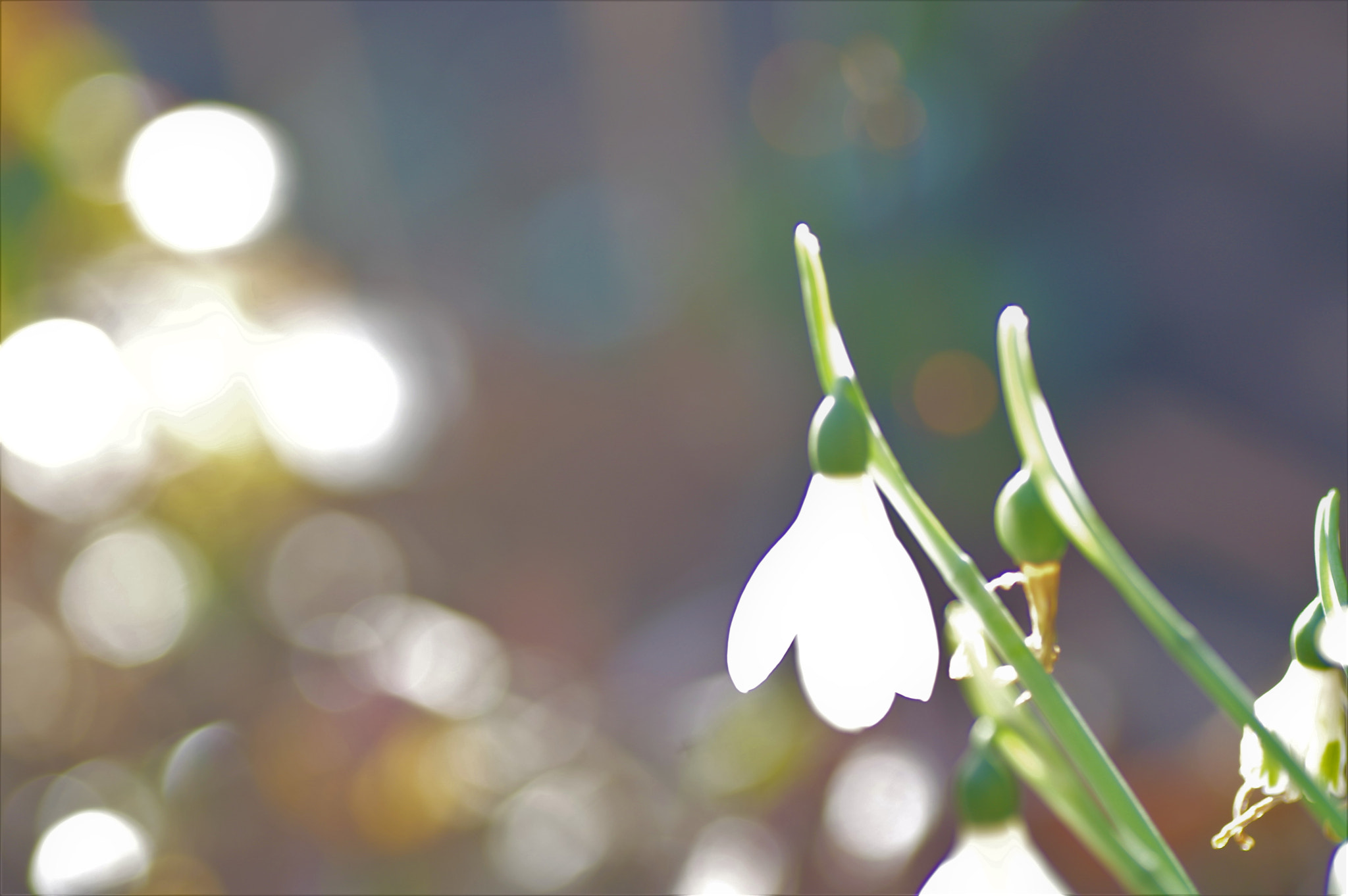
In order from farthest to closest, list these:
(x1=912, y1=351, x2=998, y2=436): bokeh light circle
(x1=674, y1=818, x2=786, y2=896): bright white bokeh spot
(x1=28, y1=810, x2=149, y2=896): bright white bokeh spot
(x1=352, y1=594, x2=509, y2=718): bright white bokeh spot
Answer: (x1=912, y1=351, x2=998, y2=436): bokeh light circle
(x1=352, y1=594, x2=509, y2=718): bright white bokeh spot
(x1=674, y1=818, x2=786, y2=896): bright white bokeh spot
(x1=28, y1=810, x2=149, y2=896): bright white bokeh spot

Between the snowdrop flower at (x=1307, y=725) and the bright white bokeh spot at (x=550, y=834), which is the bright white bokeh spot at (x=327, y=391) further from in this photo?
the snowdrop flower at (x=1307, y=725)

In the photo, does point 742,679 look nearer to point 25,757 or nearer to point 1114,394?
point 25,757

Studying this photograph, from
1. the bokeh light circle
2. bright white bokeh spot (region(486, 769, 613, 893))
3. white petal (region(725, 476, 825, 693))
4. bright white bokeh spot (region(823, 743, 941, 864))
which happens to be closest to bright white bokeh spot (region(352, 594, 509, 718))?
bright white bokeh spot (region(486, 769, 613, 893))

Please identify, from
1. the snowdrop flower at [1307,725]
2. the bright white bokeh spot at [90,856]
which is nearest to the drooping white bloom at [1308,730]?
the snowdrop flower at [1307,725]

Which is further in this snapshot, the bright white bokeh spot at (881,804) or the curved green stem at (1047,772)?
the bright white bokeh spot at (881,804)

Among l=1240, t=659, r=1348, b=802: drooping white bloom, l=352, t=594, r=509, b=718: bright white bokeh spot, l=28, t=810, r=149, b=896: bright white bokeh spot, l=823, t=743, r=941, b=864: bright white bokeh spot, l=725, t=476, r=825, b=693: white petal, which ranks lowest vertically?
l=1240, t=659, r=1348, b=802: drooping white bloom

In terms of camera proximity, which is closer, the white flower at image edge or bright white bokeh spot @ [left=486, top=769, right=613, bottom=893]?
the white flower at image edge

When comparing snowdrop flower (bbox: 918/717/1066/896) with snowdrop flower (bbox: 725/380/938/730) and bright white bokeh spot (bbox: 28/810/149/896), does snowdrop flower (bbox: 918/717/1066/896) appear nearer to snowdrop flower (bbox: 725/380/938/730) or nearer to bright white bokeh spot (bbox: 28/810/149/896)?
snowdrop flower (bbox: 725/380/938/730)
